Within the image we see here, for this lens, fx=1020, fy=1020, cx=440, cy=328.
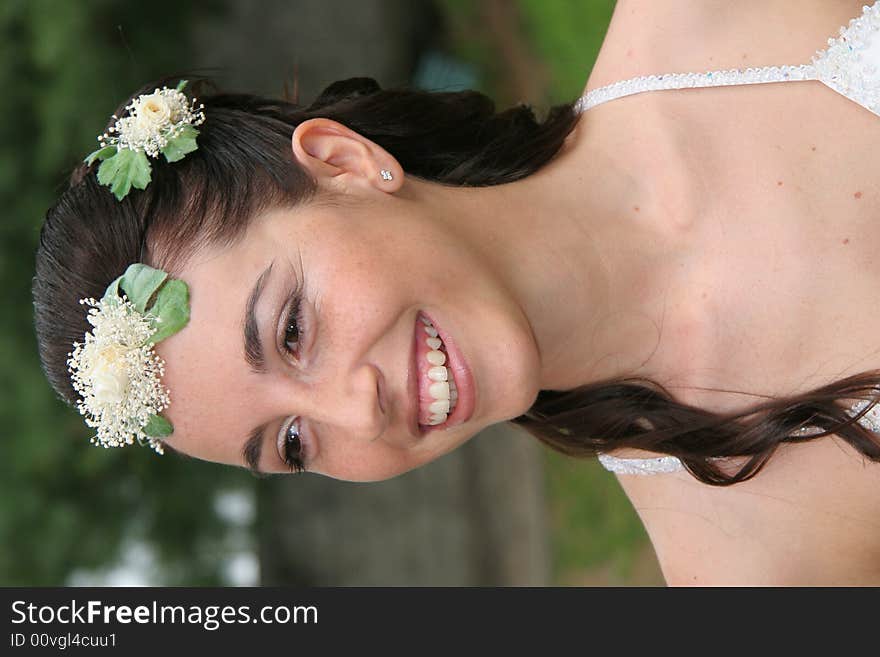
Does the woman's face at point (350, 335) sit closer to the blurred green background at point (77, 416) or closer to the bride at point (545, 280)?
the bride at point (545, 280)

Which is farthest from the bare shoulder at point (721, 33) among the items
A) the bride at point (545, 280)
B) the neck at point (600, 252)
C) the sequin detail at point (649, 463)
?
the sequin detail at point (649, 463)

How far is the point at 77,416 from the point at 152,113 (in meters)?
3.05

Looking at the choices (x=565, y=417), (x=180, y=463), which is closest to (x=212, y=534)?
(x=180, y=463)

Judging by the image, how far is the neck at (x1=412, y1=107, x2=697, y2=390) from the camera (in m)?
2.35

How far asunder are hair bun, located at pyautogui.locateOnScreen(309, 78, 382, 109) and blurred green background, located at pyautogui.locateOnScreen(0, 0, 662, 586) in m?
2.12

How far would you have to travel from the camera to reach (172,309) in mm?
2174

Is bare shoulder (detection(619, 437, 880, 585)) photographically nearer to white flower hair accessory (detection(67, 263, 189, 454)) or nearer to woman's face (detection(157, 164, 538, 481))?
→ woman's face (detection(157, 164, 538, 481))

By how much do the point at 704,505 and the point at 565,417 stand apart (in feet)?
1.36

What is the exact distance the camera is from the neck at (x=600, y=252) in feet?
7.70

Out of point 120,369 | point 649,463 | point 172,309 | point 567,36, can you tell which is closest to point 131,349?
point 120,369

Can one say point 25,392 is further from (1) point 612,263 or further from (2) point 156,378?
(1) point 612,263

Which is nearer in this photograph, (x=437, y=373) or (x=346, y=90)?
(x=437, y=373)

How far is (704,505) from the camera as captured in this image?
259cm

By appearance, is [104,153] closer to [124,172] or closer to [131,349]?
[124,172]
